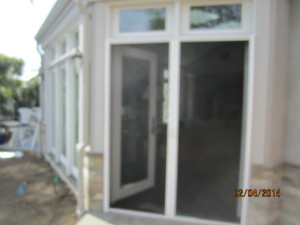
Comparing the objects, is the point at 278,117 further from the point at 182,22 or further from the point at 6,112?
the point at 6,112

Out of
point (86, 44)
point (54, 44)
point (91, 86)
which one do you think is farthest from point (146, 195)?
point (54, 44)

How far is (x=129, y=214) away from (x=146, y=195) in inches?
19.6

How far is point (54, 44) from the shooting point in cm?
432

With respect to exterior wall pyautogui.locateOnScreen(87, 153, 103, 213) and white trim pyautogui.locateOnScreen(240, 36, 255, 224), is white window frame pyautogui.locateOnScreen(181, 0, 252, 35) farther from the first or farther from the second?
exterior wall pyautogui.locateOnScreen(87, 153, 103, 213)

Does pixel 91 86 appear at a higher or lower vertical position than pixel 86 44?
lower

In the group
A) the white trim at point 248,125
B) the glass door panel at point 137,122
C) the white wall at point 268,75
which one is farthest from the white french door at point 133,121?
the white wall at point 268,75

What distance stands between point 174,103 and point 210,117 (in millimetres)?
2859

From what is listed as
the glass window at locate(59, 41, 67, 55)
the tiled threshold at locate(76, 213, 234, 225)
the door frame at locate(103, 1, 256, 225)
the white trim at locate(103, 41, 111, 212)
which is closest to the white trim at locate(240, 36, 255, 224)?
the door frame at locate(103, 1, 256, 225)

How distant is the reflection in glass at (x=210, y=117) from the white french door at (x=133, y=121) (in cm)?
68

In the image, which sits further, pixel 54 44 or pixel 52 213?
pixel 54 44

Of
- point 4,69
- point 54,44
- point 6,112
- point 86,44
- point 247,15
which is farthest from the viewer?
point 4,69

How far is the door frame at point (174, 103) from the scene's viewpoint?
2107 mm

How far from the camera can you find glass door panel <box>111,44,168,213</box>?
265cm
